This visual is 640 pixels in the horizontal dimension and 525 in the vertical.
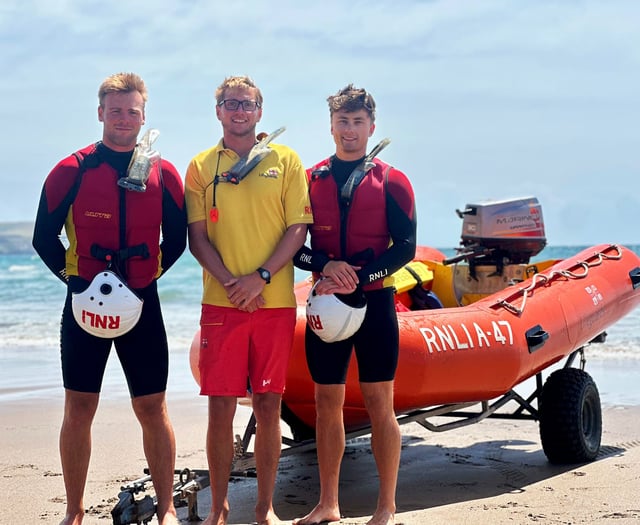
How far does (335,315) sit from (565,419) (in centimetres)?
218

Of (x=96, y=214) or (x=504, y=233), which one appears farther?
(x=504, y=233)

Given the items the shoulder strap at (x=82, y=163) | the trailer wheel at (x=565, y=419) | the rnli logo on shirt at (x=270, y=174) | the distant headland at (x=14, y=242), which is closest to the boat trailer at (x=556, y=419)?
the trailer wheel at (x=565, y=419)

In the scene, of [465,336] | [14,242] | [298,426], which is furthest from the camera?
[14,242]

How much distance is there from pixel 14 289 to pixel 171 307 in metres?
8.83

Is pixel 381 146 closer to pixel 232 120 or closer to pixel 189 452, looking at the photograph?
pixel 232 120

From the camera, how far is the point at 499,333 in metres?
5.20

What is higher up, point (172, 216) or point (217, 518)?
point (172, 216)

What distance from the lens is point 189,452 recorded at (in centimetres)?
624

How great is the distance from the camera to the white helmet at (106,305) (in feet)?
12.2

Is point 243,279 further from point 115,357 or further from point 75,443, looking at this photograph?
point 115,357

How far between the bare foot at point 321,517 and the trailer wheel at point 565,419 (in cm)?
191

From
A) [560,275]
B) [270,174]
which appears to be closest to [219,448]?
[270,174]

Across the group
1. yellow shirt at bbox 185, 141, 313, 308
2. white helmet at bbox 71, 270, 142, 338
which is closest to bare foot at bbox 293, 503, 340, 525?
yellow shirt at bbox 185, 141, 313, 308

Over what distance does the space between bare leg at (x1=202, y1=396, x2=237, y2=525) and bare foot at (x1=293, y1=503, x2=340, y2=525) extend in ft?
1.17
